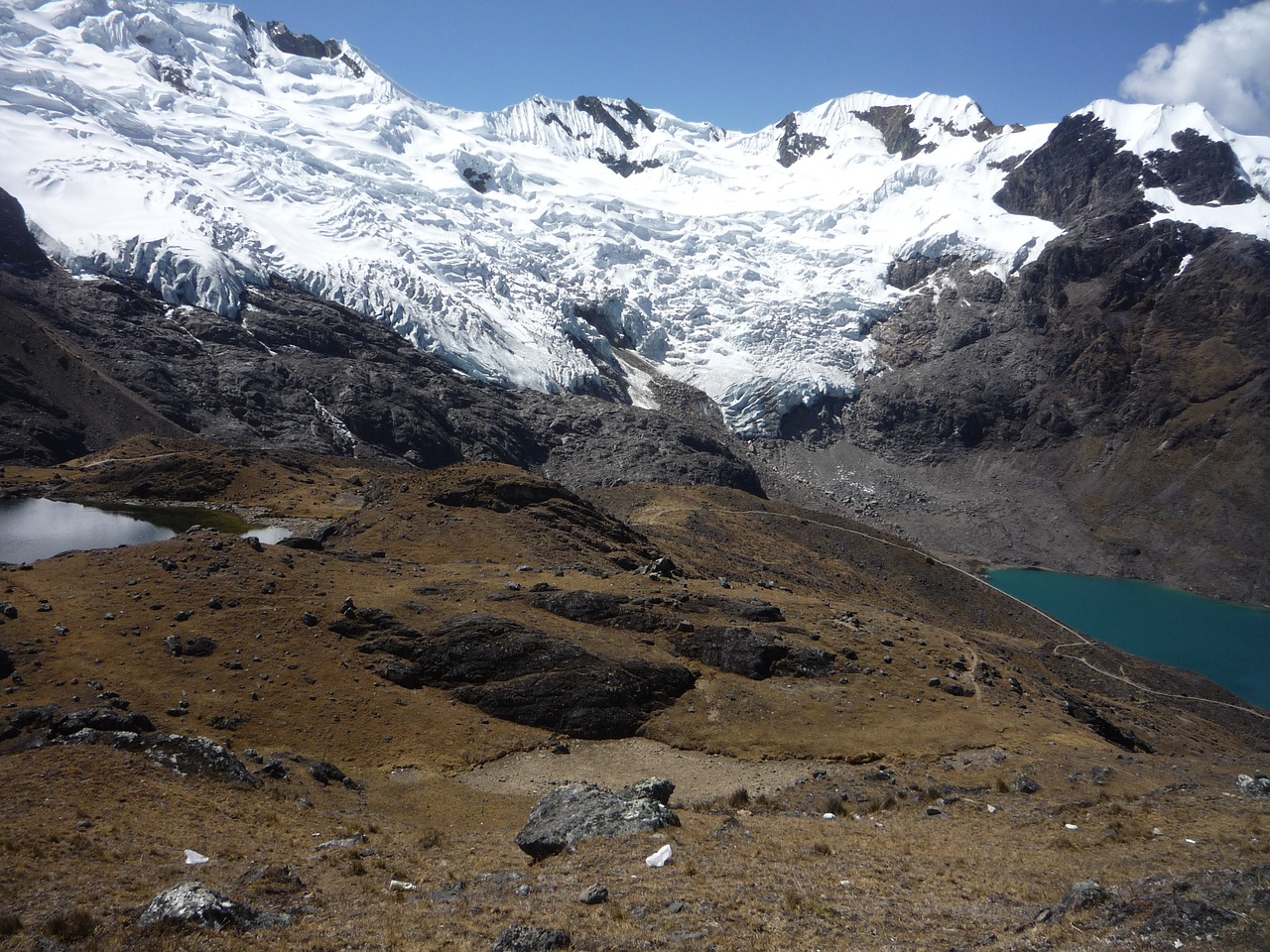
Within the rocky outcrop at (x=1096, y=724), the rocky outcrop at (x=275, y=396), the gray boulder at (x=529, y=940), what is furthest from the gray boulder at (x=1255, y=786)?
the rocky outcrop at (x=275, y=396)

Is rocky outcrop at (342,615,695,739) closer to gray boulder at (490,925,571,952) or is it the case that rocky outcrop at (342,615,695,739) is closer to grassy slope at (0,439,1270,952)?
grassy slope at (0,439,1270,952)

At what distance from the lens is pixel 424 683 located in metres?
32.4

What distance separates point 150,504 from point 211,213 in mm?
120730

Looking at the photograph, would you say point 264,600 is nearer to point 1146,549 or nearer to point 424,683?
point 424,683

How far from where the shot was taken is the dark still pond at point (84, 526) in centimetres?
7656

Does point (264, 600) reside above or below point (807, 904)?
below

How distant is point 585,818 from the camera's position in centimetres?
1956

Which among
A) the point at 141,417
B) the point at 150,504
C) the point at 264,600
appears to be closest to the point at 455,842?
the point at 264,600

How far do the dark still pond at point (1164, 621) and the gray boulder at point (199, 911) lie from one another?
12330 centimetres

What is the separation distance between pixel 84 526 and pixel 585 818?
283 feet

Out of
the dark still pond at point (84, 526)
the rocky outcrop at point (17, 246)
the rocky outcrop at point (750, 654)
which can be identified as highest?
the rocky outcrop at point (17, 246)

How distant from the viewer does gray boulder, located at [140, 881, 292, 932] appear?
13.0 metres

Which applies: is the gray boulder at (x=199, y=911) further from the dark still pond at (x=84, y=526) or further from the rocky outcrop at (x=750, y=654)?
the dark still pond at (x=84, y=526)

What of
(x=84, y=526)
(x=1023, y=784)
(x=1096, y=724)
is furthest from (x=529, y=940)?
(x=84, y=526)
